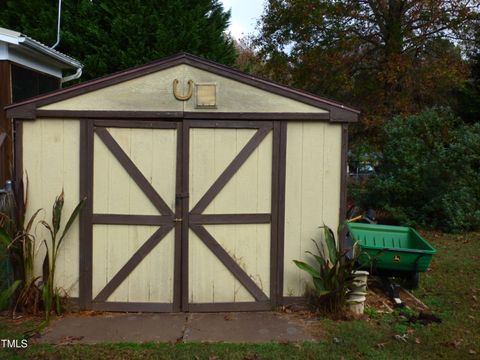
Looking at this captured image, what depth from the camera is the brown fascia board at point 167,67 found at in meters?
5.28

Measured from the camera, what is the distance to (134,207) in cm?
546

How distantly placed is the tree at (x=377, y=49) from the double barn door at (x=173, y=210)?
11.1m

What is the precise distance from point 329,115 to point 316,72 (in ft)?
38.4

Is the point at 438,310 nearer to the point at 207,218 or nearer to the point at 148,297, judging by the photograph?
the point at 207,218

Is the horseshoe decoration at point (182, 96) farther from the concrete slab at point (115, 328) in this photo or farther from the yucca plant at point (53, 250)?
the concrete slab at point (115, 328)

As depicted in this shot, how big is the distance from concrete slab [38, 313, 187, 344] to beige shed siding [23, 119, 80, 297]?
1.45 feet

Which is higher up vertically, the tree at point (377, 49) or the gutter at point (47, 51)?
the tree at point (377, 49)

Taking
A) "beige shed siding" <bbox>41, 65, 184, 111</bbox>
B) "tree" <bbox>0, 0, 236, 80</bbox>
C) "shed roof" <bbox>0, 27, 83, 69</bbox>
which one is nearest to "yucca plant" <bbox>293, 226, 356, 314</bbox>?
"beige shed siding" <bbox>41, 65, 184, 111</bbox>

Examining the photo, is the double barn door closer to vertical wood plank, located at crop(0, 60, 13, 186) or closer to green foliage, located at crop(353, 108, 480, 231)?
vertical wood plank, located at crop(0, 60, 13, 186)

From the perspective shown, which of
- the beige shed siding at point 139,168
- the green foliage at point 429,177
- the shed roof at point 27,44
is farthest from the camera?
the green foliage at point 429,177

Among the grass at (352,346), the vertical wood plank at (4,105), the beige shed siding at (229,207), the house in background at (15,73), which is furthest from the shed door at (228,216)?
the vertical wood plank at (4,105)

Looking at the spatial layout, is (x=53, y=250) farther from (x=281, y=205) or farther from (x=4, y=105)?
(x=4, y=105)

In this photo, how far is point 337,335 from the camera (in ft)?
16.0

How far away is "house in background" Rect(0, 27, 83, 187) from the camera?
24.0 ft
